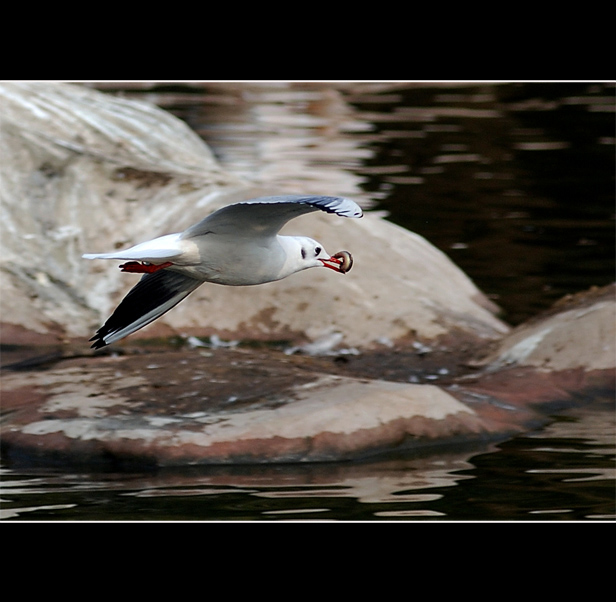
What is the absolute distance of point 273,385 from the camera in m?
7.77

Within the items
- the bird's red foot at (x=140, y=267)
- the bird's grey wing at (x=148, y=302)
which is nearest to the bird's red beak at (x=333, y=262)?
the bird's grey wing at (x=148, y=302)

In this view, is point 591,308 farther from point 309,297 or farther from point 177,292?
point 177,292

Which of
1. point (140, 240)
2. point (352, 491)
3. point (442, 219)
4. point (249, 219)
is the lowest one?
point (352, 491)

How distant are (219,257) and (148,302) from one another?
2.54 ft

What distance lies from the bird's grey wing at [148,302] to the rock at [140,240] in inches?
109

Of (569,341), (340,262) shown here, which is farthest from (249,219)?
(569,341)

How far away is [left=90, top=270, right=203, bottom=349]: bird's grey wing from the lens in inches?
263

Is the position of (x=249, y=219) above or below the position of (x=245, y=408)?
above

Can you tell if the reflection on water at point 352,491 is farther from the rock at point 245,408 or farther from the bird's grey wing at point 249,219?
the bird's grey wing at point 249,219

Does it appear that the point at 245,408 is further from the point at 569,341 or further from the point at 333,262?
the point at 569,341

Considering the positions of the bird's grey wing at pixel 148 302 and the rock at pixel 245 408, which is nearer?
the bird's grey wing at pixel 148 302

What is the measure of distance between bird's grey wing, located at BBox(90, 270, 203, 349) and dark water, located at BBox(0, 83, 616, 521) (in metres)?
0.90

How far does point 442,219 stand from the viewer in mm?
12648

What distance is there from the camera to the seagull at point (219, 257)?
5.94 metres
